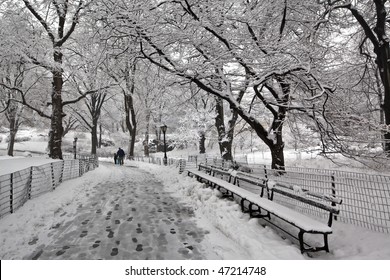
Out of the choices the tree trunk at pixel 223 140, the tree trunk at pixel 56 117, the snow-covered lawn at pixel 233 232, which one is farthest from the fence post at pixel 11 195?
the tree trunk at pixel 223 140

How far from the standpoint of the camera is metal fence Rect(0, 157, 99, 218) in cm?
625

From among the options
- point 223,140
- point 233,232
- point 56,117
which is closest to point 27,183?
point 233,232

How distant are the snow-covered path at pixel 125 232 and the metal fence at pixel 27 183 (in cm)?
111

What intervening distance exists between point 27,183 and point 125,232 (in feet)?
13.5

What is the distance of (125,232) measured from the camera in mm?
5273

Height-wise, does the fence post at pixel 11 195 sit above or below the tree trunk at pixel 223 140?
below

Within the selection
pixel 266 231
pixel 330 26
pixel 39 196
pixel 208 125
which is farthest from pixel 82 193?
pixel 208 125

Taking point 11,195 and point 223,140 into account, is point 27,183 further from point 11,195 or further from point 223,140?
point 223,140

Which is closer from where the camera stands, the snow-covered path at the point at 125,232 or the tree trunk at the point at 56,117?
the snow-covered path at the point at 125,232

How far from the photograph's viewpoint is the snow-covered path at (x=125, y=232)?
14.0ft

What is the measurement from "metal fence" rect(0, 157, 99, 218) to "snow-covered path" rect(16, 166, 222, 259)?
1110 mm

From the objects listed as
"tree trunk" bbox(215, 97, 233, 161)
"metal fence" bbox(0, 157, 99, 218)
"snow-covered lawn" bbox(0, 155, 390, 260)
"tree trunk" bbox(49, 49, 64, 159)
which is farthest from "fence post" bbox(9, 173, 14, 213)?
"tree trunk" bbox(215, 97, 233, 161)

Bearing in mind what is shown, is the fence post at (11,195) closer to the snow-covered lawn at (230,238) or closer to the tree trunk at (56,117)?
the snow-covered lawn at (230,238)

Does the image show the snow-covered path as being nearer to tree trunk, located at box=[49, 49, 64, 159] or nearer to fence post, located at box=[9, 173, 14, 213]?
fence post, located at box=[9, 173, 14, 213]
